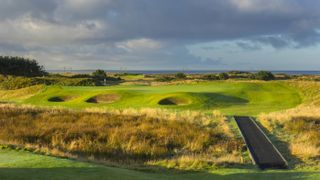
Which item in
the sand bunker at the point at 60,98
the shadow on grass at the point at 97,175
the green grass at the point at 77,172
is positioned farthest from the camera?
the sand bunker at the point at 60,98

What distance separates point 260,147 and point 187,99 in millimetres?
21713

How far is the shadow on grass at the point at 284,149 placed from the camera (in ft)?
63.8

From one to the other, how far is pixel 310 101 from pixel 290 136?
799 inches

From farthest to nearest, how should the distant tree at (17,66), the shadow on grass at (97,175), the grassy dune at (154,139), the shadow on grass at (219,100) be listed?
the distant tree at (17,66), the shadow on grass at (219,100), the grassy dune at (154,139), the shadow on grass at (97,175)

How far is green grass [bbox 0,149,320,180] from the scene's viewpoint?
41.3ft

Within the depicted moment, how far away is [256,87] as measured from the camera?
52.6 m

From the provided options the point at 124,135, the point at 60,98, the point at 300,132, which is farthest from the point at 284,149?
the point at 60,98

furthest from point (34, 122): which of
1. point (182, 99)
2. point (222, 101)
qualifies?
point (222, 101)

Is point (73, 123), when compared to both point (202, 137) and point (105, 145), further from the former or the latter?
point (202, 137)

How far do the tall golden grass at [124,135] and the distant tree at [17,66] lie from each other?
79276 mm

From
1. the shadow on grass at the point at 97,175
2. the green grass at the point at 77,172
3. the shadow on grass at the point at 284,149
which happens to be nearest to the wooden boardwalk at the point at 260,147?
the shadow on grass at the point at 284,149

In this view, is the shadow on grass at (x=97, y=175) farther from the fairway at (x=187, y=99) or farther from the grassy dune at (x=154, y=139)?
the fairway at (x=187, y=99)

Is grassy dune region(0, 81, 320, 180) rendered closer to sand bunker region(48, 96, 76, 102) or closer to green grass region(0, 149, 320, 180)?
green grass region(0, 149, 320, 180)

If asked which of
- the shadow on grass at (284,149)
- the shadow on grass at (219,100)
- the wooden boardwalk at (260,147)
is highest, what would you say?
the shadow on grass at (219,100)
